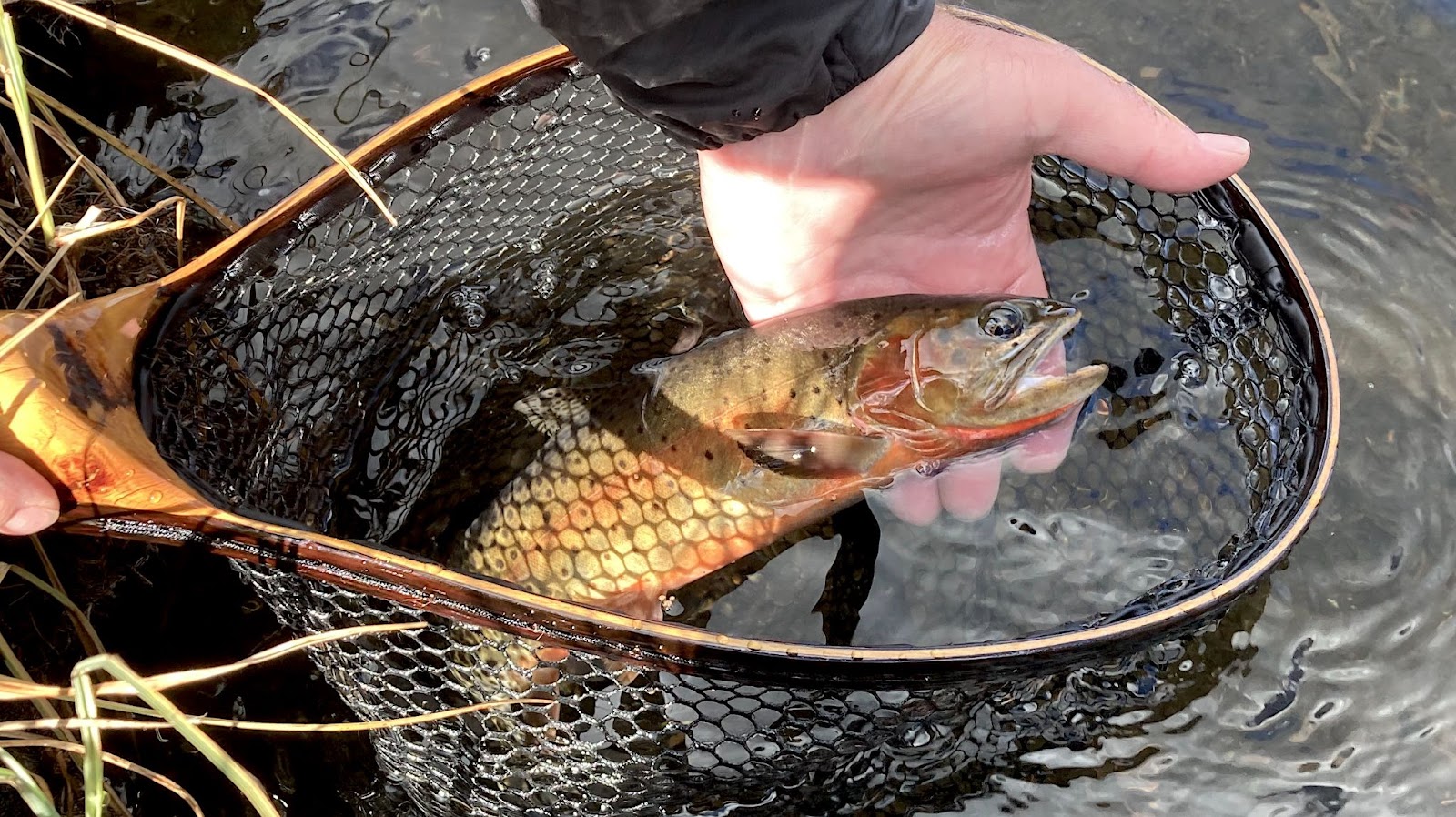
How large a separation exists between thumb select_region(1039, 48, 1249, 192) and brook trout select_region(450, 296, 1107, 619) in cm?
43

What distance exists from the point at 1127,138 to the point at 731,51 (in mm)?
1081

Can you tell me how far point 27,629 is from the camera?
2.84 m

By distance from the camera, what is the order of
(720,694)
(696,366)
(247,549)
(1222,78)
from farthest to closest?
(1222,78), (696,366), (720,694), (247,549)

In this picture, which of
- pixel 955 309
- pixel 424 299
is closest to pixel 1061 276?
pixel 955 309

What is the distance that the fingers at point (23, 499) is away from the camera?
75.7 inches

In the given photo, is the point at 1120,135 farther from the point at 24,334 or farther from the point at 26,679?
the point at 26,679

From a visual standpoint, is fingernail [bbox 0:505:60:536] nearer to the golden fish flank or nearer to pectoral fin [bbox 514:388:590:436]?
the golden fish flank

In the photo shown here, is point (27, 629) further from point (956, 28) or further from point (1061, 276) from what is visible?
point (1061, 276)

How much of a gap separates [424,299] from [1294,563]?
2.99 meters

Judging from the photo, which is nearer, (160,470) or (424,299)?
(160,470)

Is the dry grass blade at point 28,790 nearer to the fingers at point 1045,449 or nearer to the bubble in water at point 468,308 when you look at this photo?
the bubble in water at point 468,308

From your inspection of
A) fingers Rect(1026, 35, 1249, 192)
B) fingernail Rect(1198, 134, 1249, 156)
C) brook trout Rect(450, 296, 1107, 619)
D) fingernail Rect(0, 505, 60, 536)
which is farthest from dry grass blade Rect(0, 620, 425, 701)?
fingernail Rect(1198, 134, 1249, 156)

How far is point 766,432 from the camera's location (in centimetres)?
283

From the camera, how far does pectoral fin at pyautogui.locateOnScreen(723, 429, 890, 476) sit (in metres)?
2.82
